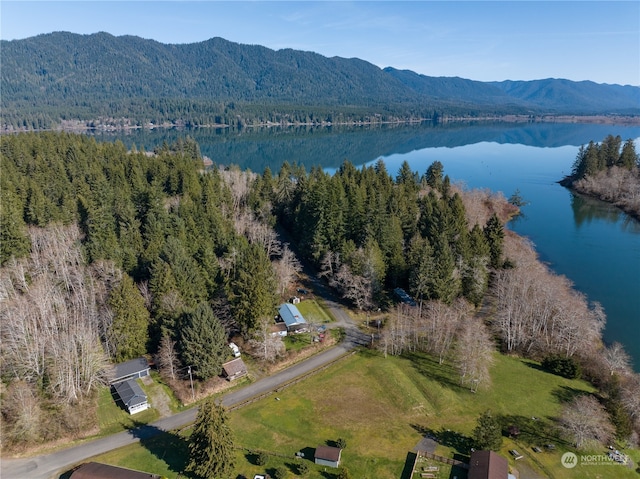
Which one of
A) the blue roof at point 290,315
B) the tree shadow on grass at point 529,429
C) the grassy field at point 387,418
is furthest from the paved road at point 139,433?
the tree shadow on grass at point 529,429

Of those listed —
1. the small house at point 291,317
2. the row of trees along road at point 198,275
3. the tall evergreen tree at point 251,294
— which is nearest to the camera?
the row of trees along road at point 198,275

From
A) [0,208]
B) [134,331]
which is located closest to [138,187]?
[0,208]

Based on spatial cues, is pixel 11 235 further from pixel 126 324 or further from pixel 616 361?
pixel 616 361

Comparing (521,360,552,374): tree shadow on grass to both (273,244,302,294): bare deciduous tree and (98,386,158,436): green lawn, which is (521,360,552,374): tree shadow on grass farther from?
(98,386,158,436): green lawn

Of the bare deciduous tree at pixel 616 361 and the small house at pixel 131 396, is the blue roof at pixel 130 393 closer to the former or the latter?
the small house at pixel 131 396

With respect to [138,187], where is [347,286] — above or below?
below

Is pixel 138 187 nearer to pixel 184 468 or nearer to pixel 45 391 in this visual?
pixel 45 391

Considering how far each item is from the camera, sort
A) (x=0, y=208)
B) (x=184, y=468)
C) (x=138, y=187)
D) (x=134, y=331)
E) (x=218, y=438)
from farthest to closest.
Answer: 1. (x=138, y=187)
2. (x=0, y=208)
3. (x=134, y=331)
4. (x=184, y=468)
5. (x=218, y=438)
